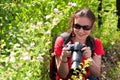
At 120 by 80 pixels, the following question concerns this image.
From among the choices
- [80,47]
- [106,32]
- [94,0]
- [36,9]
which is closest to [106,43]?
[106,32]

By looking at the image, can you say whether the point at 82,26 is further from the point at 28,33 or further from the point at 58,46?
the point at 28,33

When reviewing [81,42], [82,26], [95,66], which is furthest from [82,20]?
[95,66]

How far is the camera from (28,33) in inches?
168

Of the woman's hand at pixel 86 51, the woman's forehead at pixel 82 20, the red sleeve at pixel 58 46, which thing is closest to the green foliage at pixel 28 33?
the red sleeve at pixel 58 46

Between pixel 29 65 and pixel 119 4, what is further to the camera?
pixel 119 4

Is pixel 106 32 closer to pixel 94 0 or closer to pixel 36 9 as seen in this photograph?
pixel 94 0

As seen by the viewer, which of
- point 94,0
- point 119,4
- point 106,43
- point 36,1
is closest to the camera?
point 36,1

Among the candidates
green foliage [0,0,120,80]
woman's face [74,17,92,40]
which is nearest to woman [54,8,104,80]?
woman's face [74,17,92,40]

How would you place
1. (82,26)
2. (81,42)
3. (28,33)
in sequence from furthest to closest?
(28,33), (81,42), (82,26)

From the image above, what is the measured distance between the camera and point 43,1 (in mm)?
5422

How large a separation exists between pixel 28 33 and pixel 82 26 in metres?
0.66

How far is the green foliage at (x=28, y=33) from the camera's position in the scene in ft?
12.0

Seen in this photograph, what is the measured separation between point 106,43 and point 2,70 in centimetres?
425

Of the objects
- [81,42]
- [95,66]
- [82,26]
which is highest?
[82,26]
